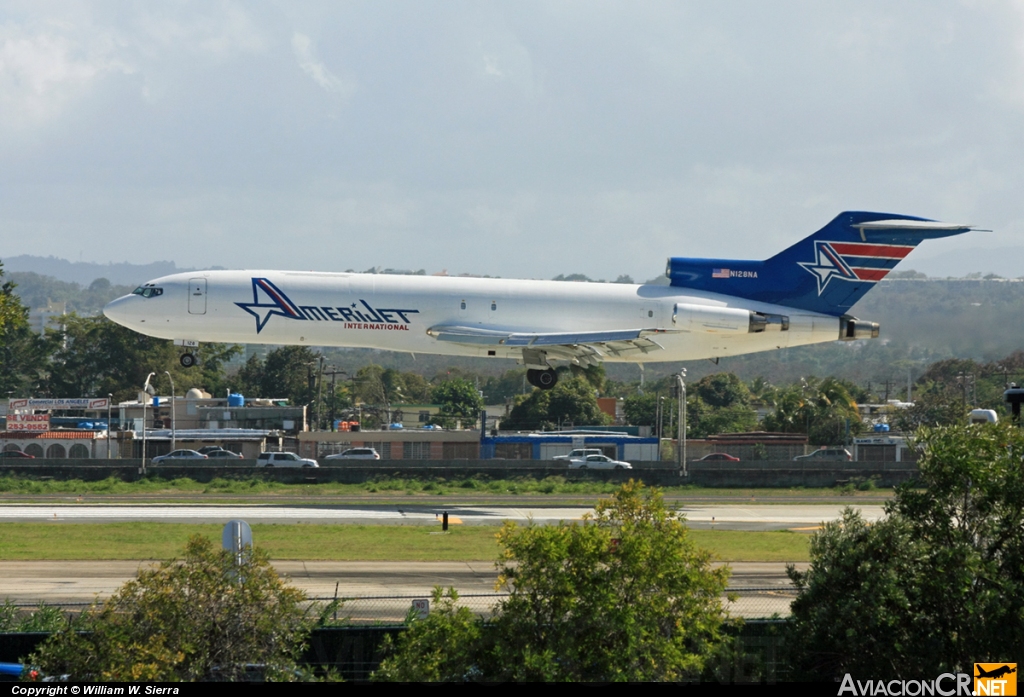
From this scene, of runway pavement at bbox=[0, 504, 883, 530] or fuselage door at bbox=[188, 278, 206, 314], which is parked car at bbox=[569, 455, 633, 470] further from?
fuselage door at bbox=[188, 278, 206, 314]

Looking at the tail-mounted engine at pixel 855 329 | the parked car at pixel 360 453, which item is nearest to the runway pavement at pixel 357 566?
the tail-mounted engine at pixel 855 329

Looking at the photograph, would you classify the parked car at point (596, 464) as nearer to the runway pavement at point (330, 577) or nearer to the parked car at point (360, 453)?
the parked car at point (360, 453)

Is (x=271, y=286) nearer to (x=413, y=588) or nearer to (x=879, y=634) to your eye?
(x=413, y=588)

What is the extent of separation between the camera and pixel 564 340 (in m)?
48.8

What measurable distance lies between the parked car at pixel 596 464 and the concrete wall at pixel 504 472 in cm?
125

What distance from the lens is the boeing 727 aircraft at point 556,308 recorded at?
47.6 m

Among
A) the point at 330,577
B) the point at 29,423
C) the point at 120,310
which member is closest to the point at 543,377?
the point at 120,310

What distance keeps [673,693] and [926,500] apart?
579cm

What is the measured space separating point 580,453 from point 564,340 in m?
25.3

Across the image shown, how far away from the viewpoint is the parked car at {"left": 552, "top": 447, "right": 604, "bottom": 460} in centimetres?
7246

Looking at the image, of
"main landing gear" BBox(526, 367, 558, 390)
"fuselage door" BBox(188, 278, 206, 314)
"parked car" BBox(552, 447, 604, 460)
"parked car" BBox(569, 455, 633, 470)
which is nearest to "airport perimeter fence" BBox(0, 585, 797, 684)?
"fuselage door" BBox(188, 278, 206, 314)

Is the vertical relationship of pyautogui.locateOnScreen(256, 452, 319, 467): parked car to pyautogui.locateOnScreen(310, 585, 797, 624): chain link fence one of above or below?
above

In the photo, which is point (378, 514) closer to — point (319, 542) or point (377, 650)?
point (319, 542)

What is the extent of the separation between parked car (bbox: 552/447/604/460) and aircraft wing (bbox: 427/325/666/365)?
2210cm
